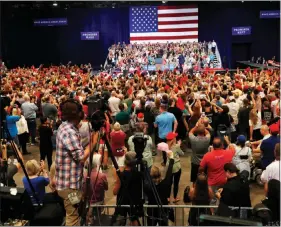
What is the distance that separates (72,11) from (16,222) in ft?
76.6

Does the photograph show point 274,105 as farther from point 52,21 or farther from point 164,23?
point 52,21

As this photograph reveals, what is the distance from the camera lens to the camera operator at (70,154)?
340 centimetres

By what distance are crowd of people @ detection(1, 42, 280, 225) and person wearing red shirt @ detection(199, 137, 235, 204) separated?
13 mm

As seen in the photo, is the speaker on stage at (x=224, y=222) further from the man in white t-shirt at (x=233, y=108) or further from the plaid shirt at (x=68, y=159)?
the man in white t-shirt at (x=233, y=108)

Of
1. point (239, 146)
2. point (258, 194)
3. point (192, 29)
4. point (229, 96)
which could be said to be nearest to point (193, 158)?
point (239, 146)

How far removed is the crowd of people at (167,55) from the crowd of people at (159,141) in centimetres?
937

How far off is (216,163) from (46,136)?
356 cm

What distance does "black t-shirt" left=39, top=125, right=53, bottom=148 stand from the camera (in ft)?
24.9

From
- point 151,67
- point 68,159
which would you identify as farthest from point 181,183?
point 151,67

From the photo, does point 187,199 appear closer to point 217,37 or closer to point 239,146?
point 239,146

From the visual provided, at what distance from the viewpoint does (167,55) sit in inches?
916

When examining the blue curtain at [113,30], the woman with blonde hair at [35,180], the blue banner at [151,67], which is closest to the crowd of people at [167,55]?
the blue banner at [151,67]

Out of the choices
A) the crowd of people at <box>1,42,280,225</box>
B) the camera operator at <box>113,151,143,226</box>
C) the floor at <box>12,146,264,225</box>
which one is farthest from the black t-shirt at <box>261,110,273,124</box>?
the camera operator at <box>113,151,143,226</box>

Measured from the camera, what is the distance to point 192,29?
24.3m
